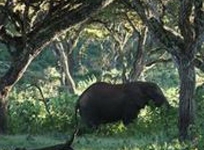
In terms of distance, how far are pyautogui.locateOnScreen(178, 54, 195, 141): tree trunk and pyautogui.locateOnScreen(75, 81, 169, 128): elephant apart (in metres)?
4.07

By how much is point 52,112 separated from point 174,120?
10.8ft

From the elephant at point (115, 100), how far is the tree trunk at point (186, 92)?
4067 mm

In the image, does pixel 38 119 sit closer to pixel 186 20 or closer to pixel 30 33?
pixel 30 33

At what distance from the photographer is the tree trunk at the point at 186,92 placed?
1205cm

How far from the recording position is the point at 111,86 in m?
17.1

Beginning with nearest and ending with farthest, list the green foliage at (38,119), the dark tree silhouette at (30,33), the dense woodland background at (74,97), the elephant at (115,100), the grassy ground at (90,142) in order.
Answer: the dense woodland background at (74,97) → the grassy ground at (90,142) → the dark tree silhouette at (30,33) → the green foliage at (38,119) → the elephant at (115,100)

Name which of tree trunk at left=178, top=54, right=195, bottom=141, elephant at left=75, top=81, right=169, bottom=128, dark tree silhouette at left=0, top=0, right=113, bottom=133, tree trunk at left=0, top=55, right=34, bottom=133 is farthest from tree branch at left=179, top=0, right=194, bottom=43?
elephant at left=75, top=81, right=169, bottom=128

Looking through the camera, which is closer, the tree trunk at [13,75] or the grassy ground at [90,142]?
the grassy ground at [90,142]

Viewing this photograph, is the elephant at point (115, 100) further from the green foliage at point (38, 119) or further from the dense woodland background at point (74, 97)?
the green foliage at point (38, 119)

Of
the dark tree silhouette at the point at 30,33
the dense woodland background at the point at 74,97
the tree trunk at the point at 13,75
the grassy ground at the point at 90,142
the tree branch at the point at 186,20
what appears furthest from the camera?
the tree trunk at the point at 13,75

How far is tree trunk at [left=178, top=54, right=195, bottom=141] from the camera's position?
12055mm

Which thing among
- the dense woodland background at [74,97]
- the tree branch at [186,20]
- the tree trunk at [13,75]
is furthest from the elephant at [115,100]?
the tree branch at [186,20]

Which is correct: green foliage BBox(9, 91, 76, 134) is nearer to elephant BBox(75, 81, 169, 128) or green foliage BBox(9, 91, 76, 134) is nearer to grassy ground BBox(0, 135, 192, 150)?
elephant BBox(75, 81, 169, 128)

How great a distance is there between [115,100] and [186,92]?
199 inches
